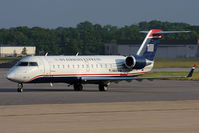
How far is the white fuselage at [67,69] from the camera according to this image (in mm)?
33469

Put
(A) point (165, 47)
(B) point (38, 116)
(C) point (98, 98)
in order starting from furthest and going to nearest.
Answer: (A) point (165, 47)
(C) point (98, 98)
(B) point (38, 116)

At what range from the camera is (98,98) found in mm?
29094

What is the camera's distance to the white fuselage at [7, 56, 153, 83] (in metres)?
33.5

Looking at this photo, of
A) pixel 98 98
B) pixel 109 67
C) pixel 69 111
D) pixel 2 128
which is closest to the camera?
pixel 2 128

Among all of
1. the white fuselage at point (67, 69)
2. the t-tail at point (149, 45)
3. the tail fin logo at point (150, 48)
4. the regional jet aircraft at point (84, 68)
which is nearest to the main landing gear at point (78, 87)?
the regional jet aircraft at point (84, 68)

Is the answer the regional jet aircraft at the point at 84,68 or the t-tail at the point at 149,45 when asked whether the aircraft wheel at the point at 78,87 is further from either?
the t-tail at the point at 149,45

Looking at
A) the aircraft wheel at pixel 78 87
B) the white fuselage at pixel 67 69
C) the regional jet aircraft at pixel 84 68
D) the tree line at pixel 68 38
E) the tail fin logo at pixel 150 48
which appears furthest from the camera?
the tree line at pixel 68 38

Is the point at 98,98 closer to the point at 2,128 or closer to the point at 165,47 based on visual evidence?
the point at 2,128

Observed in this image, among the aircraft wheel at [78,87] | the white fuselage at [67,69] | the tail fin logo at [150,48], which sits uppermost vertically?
the tail fin logo at [150,48]

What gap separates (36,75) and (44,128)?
17.0 metres

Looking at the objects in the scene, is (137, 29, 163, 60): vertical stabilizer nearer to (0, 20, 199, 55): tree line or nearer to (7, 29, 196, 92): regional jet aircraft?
(7, 29, 196, 92): regional jet aircraft

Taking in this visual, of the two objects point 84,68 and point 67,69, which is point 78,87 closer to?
point 84,68

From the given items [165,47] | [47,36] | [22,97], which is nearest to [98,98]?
[22,97]

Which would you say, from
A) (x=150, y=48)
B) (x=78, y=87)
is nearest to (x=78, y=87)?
(x=78, y=87)
